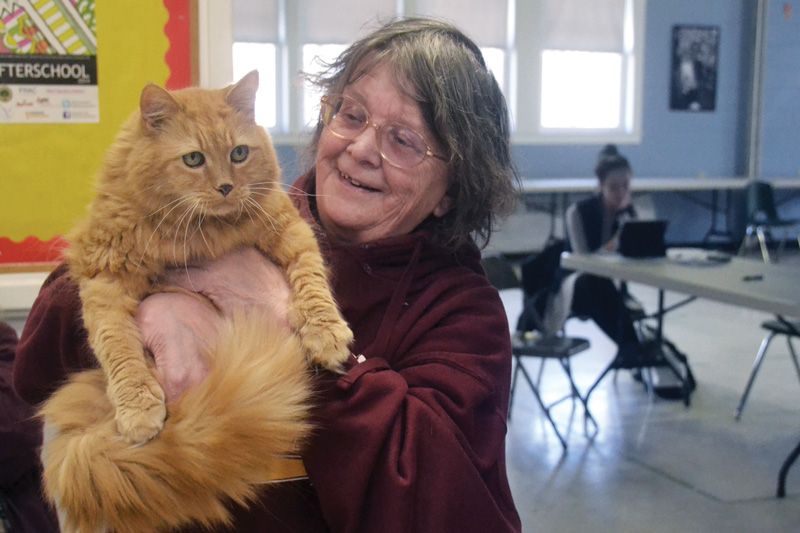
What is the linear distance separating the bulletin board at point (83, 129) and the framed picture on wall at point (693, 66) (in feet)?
30.0

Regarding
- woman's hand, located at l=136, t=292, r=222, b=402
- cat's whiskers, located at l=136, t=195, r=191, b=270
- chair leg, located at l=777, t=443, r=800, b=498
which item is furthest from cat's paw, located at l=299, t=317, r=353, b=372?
chair leg, located at l=777, t=443, r=800, b=498

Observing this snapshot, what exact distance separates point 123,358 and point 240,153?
38 cm

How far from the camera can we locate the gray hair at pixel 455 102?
57.6 inches

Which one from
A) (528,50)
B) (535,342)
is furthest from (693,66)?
(535,342)

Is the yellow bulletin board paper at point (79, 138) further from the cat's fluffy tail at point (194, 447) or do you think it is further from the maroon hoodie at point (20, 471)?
the cat's fluffy tail at point (194, 447)

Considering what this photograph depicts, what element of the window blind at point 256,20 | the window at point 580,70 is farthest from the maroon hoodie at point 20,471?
the window at point 580,70

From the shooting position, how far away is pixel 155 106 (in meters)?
1.28

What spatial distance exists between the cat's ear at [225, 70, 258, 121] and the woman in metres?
0.17

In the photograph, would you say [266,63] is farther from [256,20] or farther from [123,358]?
[123,358]

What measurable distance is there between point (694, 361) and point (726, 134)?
18.2 feet

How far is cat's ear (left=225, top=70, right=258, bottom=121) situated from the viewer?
4.48ft

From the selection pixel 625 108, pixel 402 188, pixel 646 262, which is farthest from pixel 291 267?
pixel 625 108

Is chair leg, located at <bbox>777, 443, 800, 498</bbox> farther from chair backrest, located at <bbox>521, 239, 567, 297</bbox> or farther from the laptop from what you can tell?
chair backrest, located at <bbox>521, 239, 567, 297</bbox>

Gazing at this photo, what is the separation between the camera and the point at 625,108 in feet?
33.2
